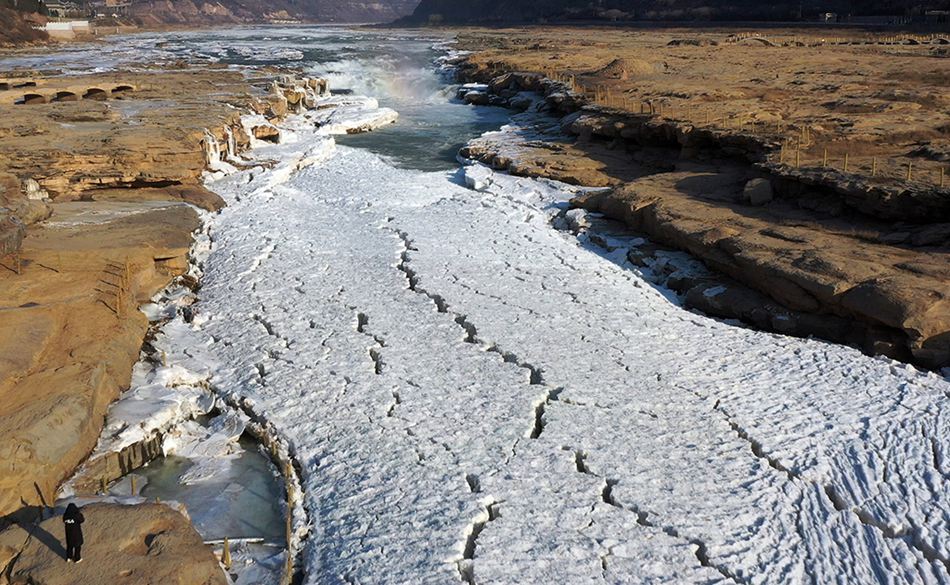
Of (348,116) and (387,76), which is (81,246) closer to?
(348,116)

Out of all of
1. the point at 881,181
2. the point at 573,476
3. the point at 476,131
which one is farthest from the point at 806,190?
the point at 476,131

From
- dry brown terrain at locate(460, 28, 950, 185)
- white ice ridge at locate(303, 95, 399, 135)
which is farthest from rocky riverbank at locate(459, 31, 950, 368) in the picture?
white ice ridge at locate(303, 95, 399, 135)

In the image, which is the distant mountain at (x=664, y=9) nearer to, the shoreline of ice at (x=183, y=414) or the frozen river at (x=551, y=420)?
the frozen river at (x=551, y=420)

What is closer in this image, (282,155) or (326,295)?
(326,295)

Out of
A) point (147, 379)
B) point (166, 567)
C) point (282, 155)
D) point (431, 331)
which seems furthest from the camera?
point (282, 155)

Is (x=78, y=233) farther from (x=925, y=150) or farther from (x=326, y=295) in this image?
(x=925, y=150)

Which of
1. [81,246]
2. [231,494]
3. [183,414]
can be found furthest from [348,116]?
[231,494]
